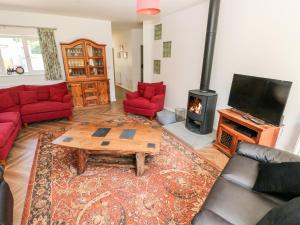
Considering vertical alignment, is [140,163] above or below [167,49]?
below

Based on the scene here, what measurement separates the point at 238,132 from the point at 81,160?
7.28ft

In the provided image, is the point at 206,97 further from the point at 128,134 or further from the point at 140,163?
the point at 140,163

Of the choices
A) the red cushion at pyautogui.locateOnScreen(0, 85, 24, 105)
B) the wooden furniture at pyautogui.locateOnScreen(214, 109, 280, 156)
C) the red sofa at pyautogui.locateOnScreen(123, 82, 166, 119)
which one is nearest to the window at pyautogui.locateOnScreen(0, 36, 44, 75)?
the red cushion at pyautogui.locateOnScreen(0, 85, 24, 105)

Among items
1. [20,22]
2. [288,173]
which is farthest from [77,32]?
[288,173]

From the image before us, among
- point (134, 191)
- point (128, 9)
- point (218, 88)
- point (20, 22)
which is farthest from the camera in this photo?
point (20, 22)

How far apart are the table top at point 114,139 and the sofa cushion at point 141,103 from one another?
1412mm

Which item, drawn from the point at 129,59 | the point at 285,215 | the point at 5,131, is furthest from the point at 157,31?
the point at 285,215

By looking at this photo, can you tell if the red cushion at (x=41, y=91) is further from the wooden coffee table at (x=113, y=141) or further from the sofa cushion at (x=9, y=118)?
the wooden coffee table at (x=113, y=141)

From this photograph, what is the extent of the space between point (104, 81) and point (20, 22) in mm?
2388

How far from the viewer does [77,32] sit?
15.5ft

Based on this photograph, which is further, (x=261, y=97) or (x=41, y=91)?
(x=41, y=91)

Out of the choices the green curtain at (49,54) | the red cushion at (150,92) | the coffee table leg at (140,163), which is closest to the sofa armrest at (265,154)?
the coffee table leg at (140,163)

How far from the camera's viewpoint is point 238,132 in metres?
2.44

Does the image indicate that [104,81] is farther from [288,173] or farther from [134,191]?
[288,173]
